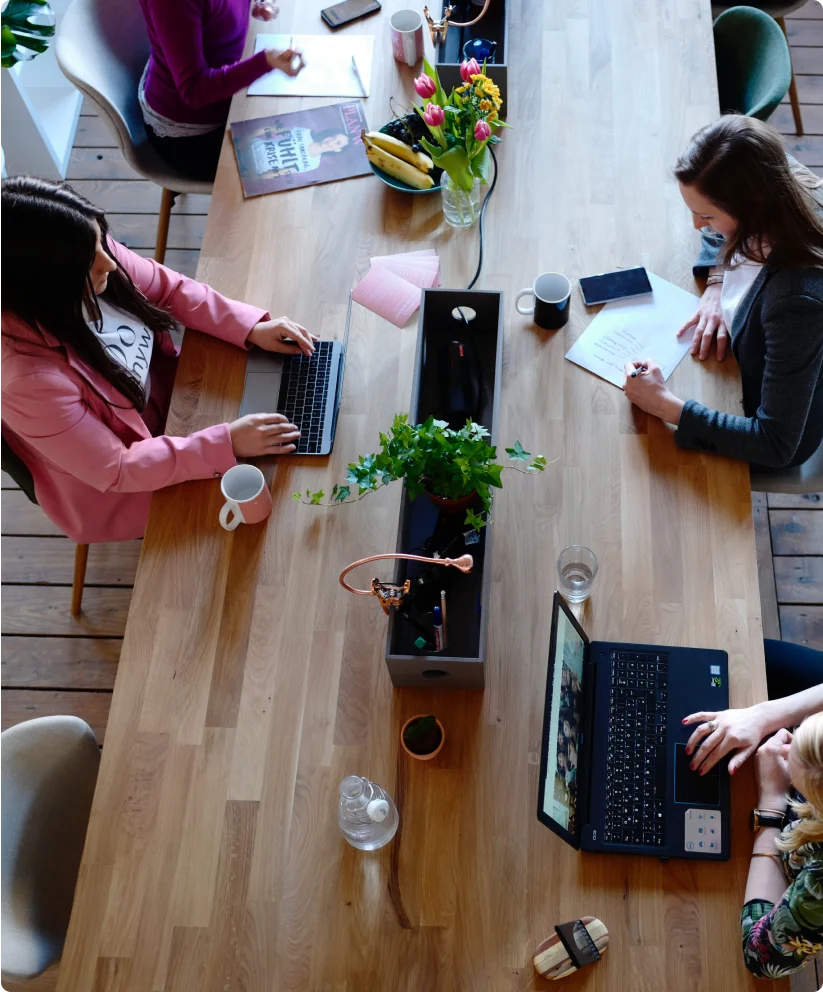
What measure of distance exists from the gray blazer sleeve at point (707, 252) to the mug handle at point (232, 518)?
1154mm

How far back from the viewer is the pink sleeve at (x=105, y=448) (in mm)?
1664

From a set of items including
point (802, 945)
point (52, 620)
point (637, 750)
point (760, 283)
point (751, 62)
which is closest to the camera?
point (802, 945)

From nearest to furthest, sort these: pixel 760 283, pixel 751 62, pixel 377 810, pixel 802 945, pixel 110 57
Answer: pixel 802 945
pixel 377 810
pixel 760 283
pixel 751 62
pixel 110 57

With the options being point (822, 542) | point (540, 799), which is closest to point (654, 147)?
point (822, 542)

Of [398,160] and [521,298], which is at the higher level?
[398,160]

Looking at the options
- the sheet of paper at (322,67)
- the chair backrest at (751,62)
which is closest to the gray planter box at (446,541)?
the sheet of paper at (322,67)

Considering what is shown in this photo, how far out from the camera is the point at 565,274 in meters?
1.93

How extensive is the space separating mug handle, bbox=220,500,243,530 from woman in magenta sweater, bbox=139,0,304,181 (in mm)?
1265

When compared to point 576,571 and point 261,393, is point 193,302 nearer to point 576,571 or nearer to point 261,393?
point 261,393

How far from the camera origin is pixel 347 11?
2350 millimetres

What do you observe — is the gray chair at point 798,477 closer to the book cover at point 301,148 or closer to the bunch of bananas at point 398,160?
the bunch of bananas at point 398,160

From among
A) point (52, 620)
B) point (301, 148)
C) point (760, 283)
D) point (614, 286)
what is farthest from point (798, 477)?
point (52, 620)

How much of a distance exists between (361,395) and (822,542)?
5.11ft

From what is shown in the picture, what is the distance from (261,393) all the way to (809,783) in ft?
4.20
